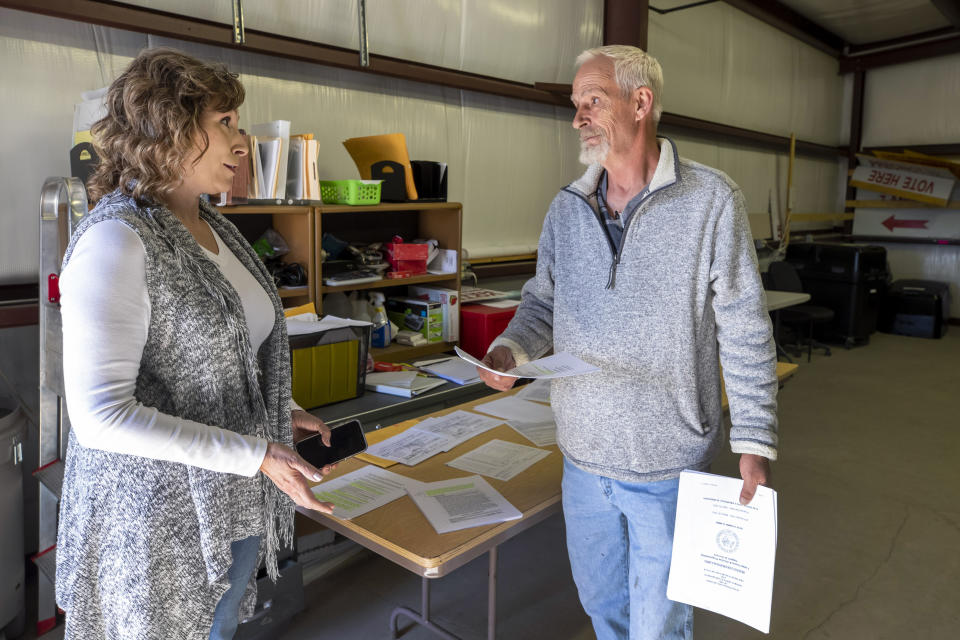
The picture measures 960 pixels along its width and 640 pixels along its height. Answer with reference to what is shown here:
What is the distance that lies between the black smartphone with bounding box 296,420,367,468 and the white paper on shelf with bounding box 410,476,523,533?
10.2 inches

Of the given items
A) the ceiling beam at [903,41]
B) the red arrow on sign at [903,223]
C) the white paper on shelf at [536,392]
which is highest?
the ceiling beam at [903,41]

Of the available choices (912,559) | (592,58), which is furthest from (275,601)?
(912,559)

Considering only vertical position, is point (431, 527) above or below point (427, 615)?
above

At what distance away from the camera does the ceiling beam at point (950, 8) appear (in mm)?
6160

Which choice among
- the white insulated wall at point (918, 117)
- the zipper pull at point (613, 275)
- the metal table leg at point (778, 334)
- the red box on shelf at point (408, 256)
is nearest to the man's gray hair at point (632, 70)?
the zipper pull at point (613, 275)

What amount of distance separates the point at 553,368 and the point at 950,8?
23.2 feet

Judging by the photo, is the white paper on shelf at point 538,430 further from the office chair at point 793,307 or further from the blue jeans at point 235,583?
the office chair at point 793,307

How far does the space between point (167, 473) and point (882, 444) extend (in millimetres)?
4565

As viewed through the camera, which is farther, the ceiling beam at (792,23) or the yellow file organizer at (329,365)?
the ceiling beam at (792,23)

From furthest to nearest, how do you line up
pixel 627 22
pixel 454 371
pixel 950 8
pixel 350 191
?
pixel 950 8
pixel 627 22
pixel 454 371
pixel 350 191

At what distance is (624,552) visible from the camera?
5.43 ft

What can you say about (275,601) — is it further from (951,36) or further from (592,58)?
(951,36)

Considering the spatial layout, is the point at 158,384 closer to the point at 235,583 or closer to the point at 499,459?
the point at 235,583

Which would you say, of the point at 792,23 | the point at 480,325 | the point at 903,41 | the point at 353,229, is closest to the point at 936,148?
the point at 903,41
